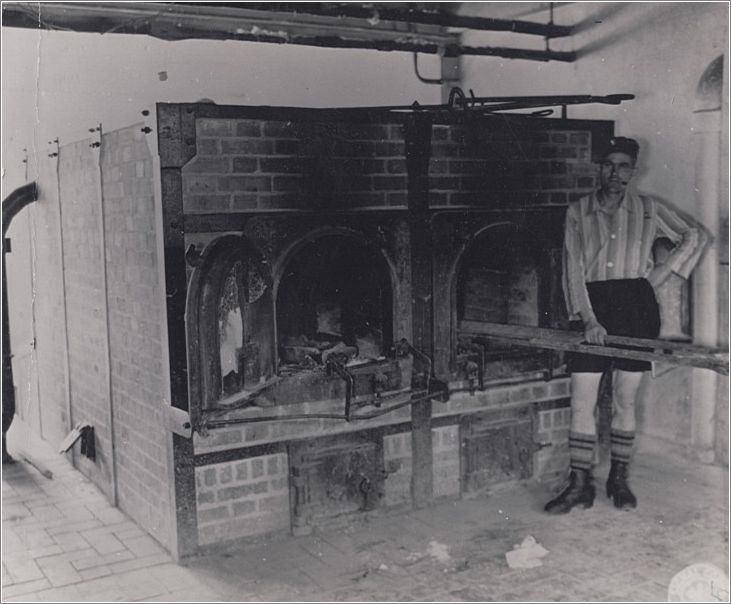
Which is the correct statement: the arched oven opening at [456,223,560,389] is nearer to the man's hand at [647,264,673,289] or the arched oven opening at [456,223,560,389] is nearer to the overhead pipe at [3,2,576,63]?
the man's hand at [647,264,673,289]

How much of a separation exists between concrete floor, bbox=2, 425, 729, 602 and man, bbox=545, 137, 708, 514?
24 centimetres

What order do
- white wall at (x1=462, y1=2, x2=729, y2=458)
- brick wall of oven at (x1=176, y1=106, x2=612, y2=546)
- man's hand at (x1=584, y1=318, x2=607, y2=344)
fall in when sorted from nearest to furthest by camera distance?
brick wall of oven at (x1=176, y1=106, x2=612, y2=546)
man's hand at (x1=584, y1=318, x2=607, y2=344)
white wall at (x1=462, y1=2, x2=729, y2=458)

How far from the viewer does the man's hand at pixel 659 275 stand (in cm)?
450

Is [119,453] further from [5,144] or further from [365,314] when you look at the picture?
[5,144]

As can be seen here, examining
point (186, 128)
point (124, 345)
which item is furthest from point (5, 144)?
point (186, 128)

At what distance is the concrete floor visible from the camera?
358 cm

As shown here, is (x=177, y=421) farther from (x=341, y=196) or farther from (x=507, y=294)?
(x=507, y=294)

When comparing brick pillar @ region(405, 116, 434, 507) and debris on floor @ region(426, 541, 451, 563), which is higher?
brick pillar @ region(405, 116, 434, 507)

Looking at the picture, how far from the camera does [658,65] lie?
17.2 feet

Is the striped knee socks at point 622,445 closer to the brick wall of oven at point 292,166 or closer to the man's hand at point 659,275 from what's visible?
the man's hand at point 659,275

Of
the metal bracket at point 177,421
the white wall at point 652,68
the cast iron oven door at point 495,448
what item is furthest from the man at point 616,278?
the metal bracket at point 177,421

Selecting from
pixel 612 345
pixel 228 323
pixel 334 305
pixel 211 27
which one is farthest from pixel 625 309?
pixel 211 27

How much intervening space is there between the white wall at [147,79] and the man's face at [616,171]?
3.10 metres

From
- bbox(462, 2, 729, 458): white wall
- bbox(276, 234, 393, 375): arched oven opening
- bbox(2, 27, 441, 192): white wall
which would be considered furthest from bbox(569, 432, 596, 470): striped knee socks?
bbox(2, 27, 441, 192): white wall
